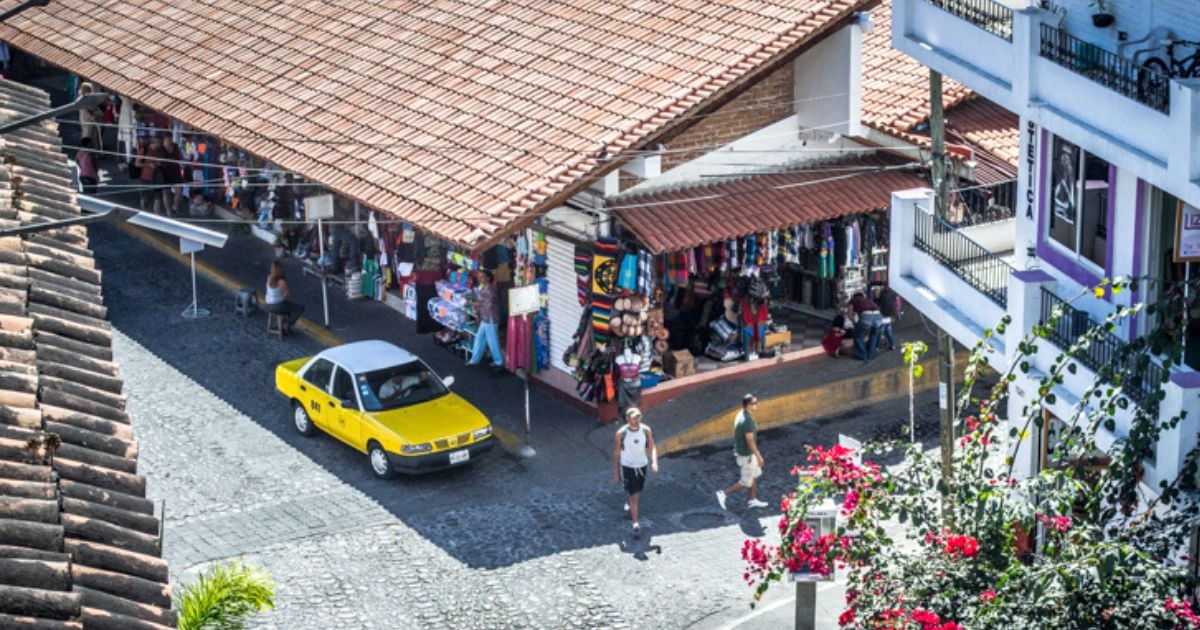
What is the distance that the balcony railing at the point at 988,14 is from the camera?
1852 centimetres

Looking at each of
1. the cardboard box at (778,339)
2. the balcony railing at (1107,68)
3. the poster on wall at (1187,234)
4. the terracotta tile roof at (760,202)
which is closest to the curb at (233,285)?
the terracotta tile roof at (760,202)

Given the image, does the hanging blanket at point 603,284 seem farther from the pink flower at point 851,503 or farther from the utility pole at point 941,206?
the pink flower at point 851,503

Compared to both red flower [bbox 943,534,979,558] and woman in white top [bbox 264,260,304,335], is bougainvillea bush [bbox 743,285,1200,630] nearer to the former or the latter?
red flower [bbox 943,534,979,558]

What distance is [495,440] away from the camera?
24656 millimetres

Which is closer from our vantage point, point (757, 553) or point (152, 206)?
point (757, 553)

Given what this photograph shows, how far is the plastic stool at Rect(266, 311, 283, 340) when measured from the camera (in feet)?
92.8

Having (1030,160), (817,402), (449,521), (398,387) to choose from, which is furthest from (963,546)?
(817,402)

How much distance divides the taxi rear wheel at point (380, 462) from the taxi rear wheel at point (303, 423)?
1.53m

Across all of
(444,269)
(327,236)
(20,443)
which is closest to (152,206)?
(327,236)

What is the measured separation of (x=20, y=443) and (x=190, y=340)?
62.8 ft

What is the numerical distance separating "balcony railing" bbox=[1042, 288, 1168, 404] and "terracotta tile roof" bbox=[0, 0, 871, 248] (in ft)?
25.5

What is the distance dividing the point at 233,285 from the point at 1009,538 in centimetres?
1923

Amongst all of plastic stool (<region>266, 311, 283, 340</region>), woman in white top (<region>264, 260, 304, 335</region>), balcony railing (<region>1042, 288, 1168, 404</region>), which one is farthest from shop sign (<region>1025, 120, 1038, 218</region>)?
plastic stool (<region>266, 311, 283, 340</region>)

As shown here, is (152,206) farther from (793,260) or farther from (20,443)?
(20,443)
